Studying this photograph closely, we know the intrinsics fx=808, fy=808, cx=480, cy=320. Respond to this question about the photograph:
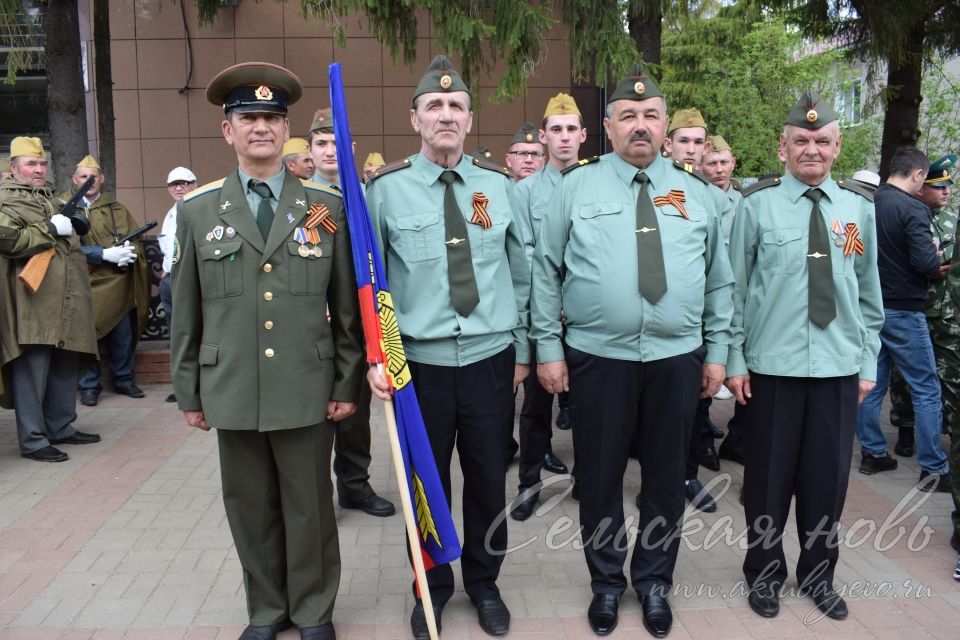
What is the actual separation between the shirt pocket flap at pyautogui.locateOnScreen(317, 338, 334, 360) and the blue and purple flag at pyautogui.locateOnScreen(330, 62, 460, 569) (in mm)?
152

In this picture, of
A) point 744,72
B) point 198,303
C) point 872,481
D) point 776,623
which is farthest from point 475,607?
point 744,72

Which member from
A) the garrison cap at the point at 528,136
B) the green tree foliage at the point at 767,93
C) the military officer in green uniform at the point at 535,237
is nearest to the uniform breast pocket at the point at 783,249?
the military officer in green uniform at the point at 535,237

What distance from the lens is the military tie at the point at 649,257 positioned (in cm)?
332

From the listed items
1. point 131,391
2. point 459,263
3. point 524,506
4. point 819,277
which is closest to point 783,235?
point 819,277

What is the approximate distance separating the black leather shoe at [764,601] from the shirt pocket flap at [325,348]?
2167 mm

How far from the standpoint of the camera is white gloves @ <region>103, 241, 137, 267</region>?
7504mm

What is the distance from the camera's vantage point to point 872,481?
5.34 metres

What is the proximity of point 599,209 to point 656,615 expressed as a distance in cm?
174

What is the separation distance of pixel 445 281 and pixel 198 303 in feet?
3.23

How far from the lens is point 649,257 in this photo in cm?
335

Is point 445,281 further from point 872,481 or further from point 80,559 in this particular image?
point 872,481

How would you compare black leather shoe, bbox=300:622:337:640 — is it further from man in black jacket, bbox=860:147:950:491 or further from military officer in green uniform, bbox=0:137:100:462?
man in black jacket, bbox=860:147:950:491

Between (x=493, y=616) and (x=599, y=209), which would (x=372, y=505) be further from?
(x=599, y=209)

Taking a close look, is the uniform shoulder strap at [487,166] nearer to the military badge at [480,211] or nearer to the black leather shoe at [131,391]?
the military badge at [480,211]
